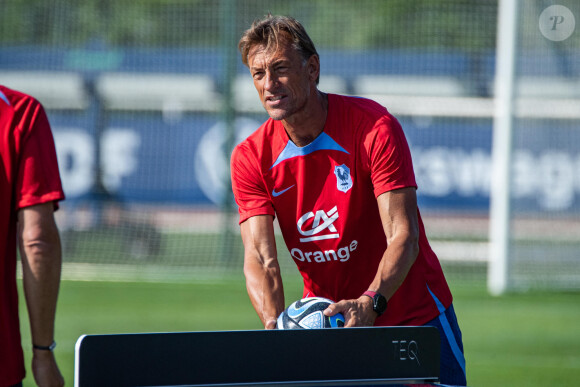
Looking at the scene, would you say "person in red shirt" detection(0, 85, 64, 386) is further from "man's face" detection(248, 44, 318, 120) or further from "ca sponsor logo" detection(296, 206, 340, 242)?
"ca sponsor logo" detection(296, 206, 340, 242)

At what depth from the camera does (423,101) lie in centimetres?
1584

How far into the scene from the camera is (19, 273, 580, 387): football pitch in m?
8.59

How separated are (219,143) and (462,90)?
4262mm

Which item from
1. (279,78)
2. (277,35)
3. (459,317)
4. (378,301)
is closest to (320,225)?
(378,301)

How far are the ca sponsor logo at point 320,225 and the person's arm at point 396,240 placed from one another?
235 mm

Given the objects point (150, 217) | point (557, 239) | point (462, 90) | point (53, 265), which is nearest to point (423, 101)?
point (462, 90)

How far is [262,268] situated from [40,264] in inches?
49.8

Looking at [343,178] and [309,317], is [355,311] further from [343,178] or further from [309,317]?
[343,178]

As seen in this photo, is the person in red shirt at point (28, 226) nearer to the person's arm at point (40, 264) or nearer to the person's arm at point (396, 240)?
the person's arm at point (40, 264)

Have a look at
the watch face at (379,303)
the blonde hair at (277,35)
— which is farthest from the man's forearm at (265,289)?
the blonde hair at (277,35)

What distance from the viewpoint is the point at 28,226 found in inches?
135

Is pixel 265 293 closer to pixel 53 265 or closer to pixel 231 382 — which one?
pixel 53 265

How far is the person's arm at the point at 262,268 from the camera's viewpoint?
14.2 ft

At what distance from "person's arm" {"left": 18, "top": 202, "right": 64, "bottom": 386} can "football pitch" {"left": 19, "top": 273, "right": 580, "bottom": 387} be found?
4512 mm
